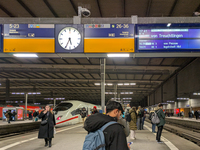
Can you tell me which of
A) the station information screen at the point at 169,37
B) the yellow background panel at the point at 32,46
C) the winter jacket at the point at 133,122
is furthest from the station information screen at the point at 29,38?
Answer: the winter jacket at the point at 133,122

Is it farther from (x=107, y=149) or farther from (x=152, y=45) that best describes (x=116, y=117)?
(x=152, y=45)

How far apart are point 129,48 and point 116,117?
4.71 metres

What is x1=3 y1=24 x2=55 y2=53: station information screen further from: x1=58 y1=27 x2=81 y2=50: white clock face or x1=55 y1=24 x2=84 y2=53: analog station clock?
x1=58 y1=27 x2=81 y2=50: white clock face

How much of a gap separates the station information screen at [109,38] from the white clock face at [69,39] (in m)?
0.29

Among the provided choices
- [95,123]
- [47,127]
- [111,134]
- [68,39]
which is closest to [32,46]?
[68,39]

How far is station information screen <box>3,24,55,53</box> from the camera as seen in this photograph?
7.16m

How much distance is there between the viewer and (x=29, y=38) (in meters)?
7.20

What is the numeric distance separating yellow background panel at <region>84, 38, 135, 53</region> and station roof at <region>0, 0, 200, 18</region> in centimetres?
480

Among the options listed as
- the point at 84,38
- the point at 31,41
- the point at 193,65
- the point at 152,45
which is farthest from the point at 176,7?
the point at 193,65

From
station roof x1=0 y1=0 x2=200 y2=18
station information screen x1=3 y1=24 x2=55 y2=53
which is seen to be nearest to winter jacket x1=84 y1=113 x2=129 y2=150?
station information screen x1=3 y1=24 x2=55 y2=53

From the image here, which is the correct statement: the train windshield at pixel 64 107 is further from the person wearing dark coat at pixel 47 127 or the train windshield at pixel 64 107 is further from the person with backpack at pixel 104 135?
the person with backpack at pixel 104 135

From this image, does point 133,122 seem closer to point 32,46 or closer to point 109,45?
point 109,45

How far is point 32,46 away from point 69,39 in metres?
1.17

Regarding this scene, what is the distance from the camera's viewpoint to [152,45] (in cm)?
708
